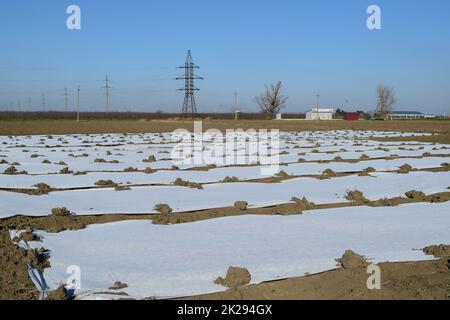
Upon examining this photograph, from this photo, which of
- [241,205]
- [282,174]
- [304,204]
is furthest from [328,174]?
[241,205]

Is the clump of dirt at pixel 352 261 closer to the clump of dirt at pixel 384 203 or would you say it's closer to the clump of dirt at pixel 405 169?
the clump of dirt at pixel 384 203

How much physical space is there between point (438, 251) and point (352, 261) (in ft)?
3.07

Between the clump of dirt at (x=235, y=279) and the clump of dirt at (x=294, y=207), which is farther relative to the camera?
the clump of dirt at (x=294, y=207)

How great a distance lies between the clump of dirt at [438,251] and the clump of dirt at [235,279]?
1763 millimetres

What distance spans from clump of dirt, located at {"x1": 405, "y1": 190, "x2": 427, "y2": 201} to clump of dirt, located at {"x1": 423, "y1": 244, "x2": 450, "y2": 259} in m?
2.70

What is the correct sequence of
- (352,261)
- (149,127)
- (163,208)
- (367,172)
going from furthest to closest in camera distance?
1. (149,127)
2. (367,172)
3. (163,208)
4. (352,261)

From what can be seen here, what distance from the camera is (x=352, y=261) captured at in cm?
388

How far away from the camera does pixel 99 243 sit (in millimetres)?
4543

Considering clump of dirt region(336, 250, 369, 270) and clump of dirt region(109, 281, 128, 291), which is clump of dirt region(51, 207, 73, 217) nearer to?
clump of dirt region(109, 281, 128, 291)

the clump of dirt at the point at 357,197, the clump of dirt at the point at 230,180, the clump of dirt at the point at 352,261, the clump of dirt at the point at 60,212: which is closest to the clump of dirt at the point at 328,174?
the clump of dirt at the point at 230,180

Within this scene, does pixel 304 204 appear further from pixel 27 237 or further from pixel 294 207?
pixel 27 237

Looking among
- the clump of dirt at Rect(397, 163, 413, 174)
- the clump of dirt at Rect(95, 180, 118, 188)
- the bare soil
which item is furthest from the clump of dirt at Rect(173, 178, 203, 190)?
the bare soil

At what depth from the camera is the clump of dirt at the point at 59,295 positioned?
3.12m
